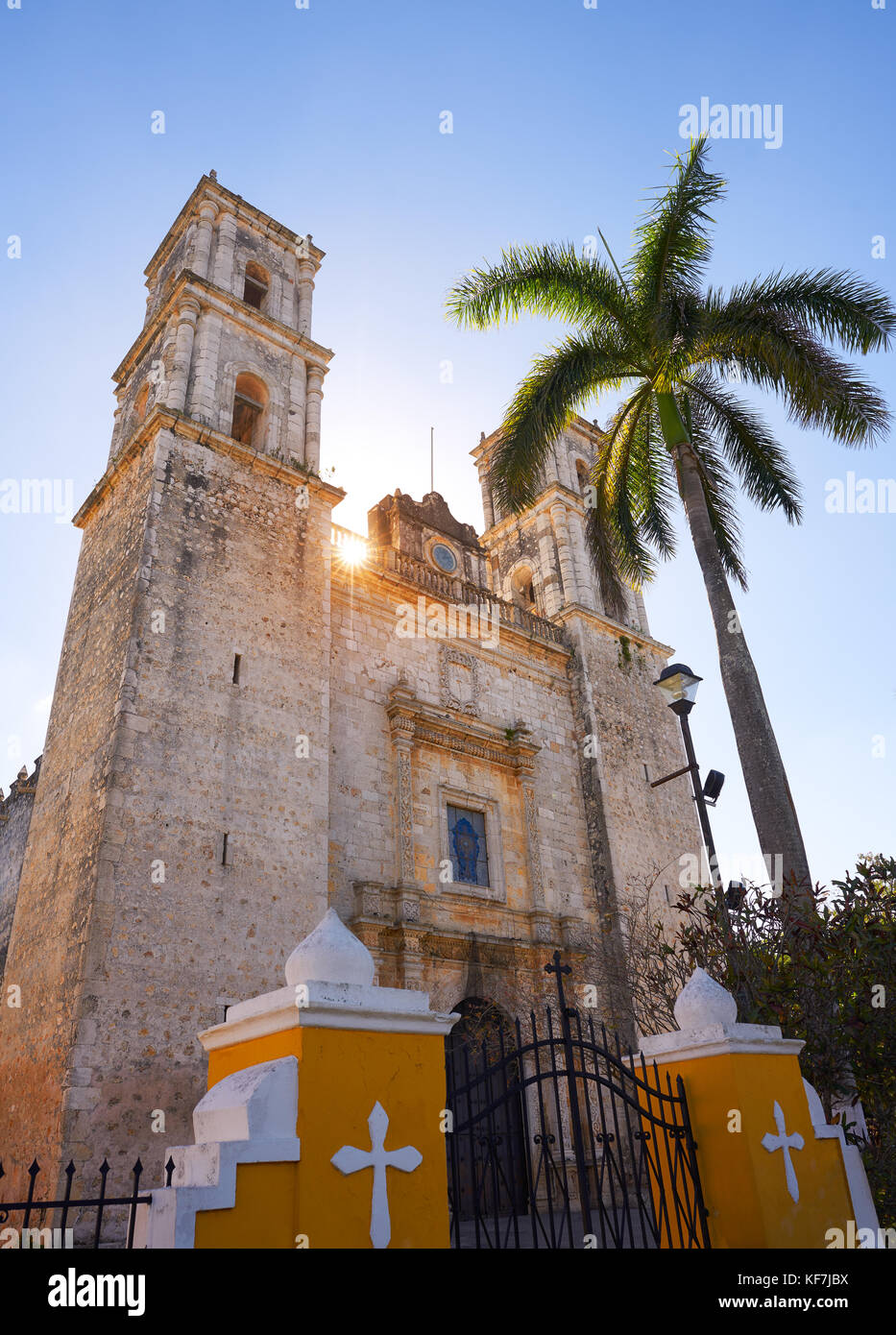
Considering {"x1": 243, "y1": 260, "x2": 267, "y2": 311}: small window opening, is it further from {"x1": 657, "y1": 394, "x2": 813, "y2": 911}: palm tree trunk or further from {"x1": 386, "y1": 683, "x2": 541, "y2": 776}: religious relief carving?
{"x1": 657, "y1": 394, "x2": 813, "y2": 911}: palm tree trunk

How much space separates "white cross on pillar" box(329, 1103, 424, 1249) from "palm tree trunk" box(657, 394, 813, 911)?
17.6 ft

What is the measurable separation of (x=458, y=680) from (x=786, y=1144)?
1094 centimetres

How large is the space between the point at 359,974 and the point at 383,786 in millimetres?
9435

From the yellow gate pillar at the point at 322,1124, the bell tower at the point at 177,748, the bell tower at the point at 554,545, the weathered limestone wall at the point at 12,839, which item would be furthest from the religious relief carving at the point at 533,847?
the yellow gate pillar at the point at 322,1124

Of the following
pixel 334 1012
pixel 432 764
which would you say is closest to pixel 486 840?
pixel 432 764

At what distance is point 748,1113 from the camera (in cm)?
466

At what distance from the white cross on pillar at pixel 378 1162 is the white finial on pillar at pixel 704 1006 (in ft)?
6.79

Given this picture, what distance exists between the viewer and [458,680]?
15.4m

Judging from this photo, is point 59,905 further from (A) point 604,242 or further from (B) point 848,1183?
(A) point 604,242

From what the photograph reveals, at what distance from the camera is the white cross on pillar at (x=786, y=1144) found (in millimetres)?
4706

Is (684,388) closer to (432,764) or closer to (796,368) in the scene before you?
(796,368)

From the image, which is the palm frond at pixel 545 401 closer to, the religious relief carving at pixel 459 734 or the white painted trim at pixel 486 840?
the religious relief carving at pixel 459 734
